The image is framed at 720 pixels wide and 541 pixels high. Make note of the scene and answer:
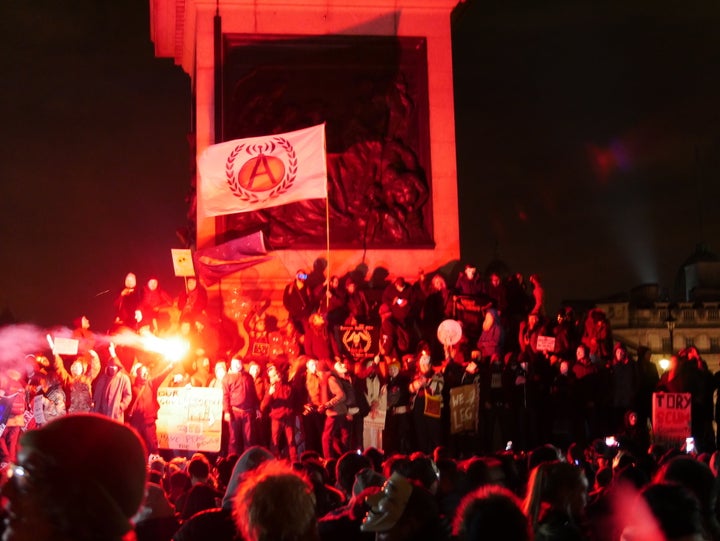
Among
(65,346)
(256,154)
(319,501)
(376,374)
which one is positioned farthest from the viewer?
(256,154)

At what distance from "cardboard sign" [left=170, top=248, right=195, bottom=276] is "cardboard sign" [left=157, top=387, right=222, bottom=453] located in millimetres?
3989

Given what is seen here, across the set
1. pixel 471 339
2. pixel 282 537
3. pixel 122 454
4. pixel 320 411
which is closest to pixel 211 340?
pixel 320 411

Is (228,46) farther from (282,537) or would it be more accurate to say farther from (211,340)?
(282,537)

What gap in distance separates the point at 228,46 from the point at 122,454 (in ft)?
67.7

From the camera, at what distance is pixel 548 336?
18438 mm

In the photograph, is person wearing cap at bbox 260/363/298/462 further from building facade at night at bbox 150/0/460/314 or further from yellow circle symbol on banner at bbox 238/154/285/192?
building facade at night at bbox 150/0/460/314

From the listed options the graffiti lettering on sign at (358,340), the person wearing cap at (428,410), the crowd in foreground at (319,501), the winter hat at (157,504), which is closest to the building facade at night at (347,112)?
the graffiti lettering on sign at (358,340)

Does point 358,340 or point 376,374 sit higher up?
point 358,340

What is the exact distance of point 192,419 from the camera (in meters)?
17.2

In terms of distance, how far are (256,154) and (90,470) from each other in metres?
18.0

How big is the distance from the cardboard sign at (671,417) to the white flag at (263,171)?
7.33 m

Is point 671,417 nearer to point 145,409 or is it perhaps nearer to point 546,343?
point 546,343

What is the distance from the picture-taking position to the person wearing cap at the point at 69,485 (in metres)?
2.64

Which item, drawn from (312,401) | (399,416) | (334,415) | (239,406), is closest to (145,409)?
(239,406)
